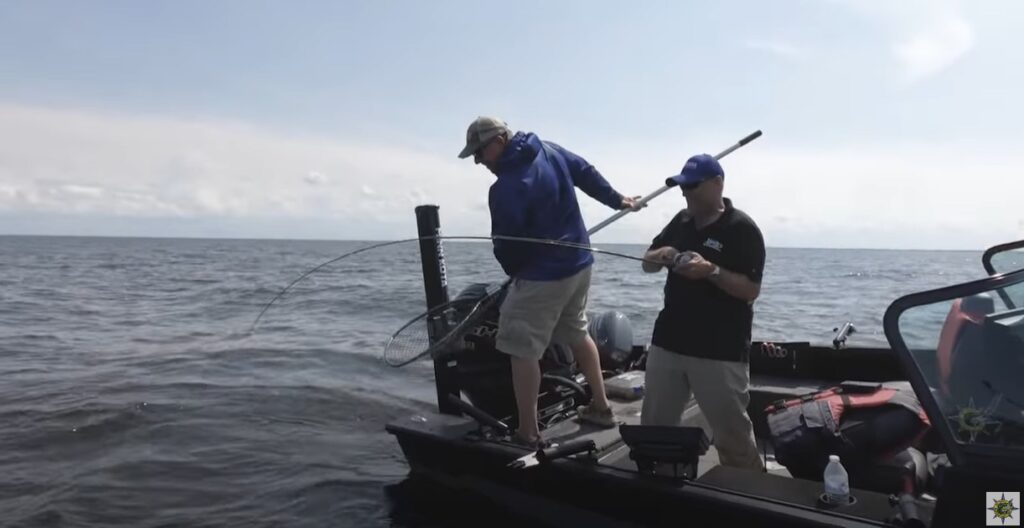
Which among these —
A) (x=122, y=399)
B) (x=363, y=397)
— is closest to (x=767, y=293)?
(x=363, y=397)

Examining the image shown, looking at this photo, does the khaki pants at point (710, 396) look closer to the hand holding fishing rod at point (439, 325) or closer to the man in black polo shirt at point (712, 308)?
the man in black polo shirt at point (712, 308)

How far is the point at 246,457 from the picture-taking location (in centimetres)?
637

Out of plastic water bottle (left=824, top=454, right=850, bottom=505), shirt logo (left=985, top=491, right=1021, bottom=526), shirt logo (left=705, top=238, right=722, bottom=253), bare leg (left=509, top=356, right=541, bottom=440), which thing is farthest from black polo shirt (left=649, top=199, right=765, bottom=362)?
shirt logo (left=985, top=491, right=1021, bottom=526)

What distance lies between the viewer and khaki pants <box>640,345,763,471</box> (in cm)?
364

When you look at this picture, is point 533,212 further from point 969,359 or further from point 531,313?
point 969,359

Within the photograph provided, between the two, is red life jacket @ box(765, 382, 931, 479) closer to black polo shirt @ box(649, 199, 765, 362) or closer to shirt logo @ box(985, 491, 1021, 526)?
black polo shirt @ box(649, 199, 765, 362)

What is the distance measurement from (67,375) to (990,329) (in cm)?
1013

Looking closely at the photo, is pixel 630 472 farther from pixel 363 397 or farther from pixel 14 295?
pixel 14 295

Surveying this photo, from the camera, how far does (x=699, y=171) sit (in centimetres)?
357

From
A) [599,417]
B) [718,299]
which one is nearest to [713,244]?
[718,299]

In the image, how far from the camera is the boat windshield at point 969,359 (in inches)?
101

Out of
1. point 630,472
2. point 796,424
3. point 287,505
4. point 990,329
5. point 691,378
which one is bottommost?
point 287,505

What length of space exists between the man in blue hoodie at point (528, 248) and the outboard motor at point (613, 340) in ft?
5.99

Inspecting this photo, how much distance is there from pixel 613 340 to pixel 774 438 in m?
2.59
